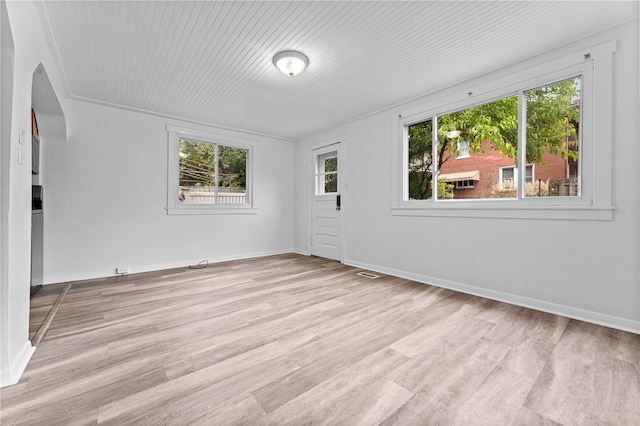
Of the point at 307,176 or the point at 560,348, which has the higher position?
the point at 307,176

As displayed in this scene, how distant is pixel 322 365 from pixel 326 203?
3.78 metres

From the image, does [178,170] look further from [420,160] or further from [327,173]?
[420,160]

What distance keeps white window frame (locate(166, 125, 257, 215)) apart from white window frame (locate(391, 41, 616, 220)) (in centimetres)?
348

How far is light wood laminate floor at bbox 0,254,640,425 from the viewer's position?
134cm

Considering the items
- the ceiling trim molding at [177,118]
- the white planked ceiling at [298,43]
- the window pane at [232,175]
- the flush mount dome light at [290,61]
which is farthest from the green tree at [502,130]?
the window pane at [232,175]

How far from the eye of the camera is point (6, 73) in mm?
1517

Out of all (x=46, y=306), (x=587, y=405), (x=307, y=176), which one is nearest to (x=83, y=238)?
(x=46, y=306)

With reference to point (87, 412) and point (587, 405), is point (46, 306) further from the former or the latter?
point (587, 405)

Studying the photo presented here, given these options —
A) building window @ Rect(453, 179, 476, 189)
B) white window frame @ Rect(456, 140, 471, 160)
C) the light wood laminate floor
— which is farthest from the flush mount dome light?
the light wood laminate floor

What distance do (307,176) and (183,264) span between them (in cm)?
285

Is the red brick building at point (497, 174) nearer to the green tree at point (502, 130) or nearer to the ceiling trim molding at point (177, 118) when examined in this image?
the green tree at point (502, 130)

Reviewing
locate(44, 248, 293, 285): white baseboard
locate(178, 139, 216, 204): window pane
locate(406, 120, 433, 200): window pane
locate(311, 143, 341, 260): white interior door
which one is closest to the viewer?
locate(44, 248, 293, 285): white baseboard

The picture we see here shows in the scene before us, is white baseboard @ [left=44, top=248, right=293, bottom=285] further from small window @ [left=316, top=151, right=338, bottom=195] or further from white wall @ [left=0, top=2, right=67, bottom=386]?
white wall @ [left=0, top=2, right=67, bottom=386]

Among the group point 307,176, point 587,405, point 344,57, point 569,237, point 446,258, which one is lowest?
point 587,405
